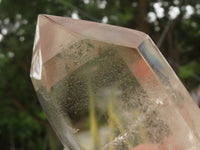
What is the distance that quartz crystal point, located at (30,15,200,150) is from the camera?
3.11 ft

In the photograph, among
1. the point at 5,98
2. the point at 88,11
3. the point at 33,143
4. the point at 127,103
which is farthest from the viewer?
the point at 33,143

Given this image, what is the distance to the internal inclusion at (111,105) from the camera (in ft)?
3.11

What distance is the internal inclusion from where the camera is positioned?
948mm

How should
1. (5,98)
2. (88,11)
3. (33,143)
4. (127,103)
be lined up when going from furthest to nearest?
(33,143) → (5,98) → (88,11) → (127,103)

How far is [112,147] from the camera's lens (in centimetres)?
97

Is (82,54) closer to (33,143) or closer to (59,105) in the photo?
(59,105)

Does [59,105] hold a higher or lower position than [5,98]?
higher

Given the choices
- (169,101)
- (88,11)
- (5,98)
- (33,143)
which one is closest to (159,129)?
(169,101)

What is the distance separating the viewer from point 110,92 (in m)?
0.94

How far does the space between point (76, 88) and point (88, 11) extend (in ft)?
13.7

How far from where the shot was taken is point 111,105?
0.95 m

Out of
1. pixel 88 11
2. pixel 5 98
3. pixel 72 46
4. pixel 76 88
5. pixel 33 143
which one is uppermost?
pixel 72 46

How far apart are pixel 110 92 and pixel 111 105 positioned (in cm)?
4

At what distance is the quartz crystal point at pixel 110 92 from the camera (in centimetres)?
95
